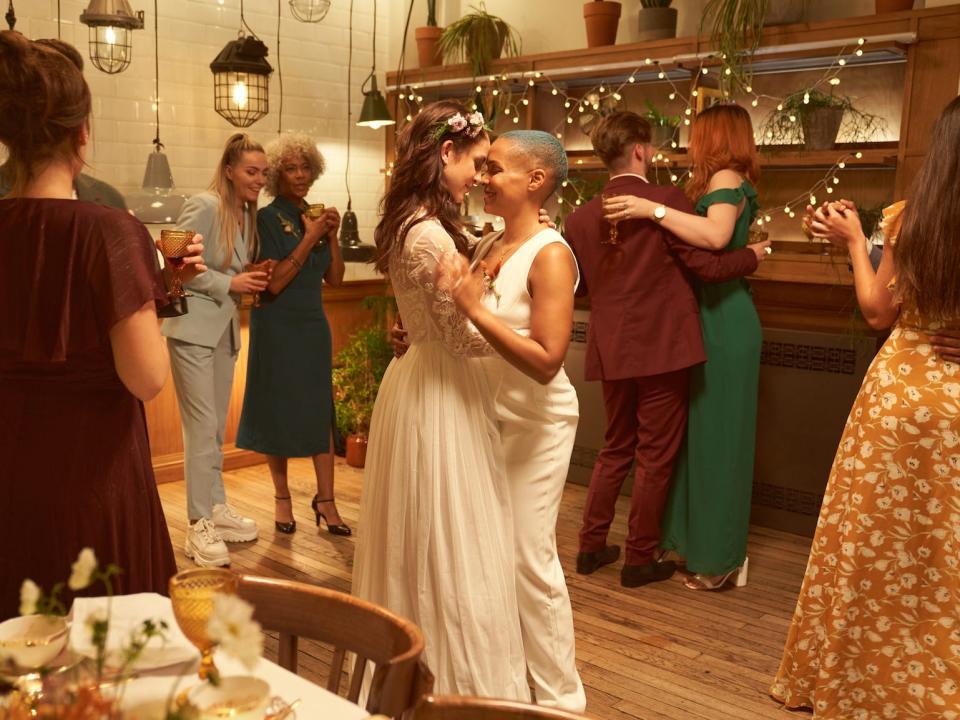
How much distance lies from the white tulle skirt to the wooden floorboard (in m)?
0.62

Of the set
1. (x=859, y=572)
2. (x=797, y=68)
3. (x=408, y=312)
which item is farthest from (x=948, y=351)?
(x=797, y=68)

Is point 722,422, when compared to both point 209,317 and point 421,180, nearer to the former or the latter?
point 421,180

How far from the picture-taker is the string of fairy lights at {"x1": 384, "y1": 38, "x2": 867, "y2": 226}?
189 inches

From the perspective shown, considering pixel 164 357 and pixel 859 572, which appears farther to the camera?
pixel 859 572

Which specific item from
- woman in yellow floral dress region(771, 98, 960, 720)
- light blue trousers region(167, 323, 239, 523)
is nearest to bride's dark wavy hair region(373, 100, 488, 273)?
woman in yellow floral dress region(771, 98, 960, 720)

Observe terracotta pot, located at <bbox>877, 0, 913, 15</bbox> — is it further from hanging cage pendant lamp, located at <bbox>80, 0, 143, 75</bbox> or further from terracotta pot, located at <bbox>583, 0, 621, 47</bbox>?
hanging cage pendant lamp, located at <bbox>80, 0, 143, 75</bbox>

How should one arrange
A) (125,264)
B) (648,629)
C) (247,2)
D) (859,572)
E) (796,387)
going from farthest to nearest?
(247,2) → (796,387) → (648,629) → (859,572) → (125,264)

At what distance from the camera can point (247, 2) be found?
5781mm

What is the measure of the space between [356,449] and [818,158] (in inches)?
116

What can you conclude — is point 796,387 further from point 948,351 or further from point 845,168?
point 948,351

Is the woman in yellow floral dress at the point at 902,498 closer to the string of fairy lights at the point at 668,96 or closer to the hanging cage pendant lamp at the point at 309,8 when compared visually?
the string of fairy lights at the point at 668,96

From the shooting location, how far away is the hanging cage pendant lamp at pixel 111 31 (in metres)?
4.50

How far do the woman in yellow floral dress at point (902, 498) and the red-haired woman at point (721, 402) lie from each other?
1008 mm

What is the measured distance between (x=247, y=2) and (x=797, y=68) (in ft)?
10.2
